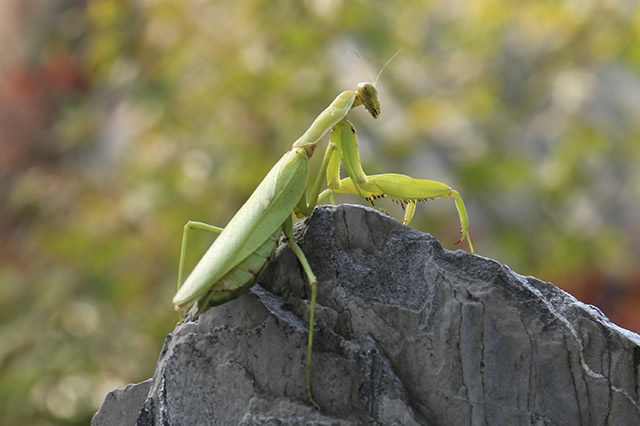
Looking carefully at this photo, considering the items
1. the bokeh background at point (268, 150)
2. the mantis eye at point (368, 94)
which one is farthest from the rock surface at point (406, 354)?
the bokeh background at point (268, 150)

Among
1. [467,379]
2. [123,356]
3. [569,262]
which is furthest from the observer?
[569,262]

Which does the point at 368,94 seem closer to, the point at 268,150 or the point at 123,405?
the point at 123,405

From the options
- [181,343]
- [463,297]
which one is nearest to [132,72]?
[181,343]

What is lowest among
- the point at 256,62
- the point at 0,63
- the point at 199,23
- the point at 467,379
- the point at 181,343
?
the point at 181,343

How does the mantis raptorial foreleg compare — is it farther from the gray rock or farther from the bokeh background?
the bokeh background

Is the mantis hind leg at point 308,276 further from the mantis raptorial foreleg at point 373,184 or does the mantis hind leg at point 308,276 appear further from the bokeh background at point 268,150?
the bokeh background at point 268,150

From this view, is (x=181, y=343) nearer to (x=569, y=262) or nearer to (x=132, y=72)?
(x=132, y=72)

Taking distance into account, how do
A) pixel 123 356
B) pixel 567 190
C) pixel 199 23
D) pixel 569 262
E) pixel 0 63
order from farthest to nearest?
1. pixel 0 63
2. pixel 567 190
3. pixel 569 262
4. pixel 199 23
5. pixel 123 356
